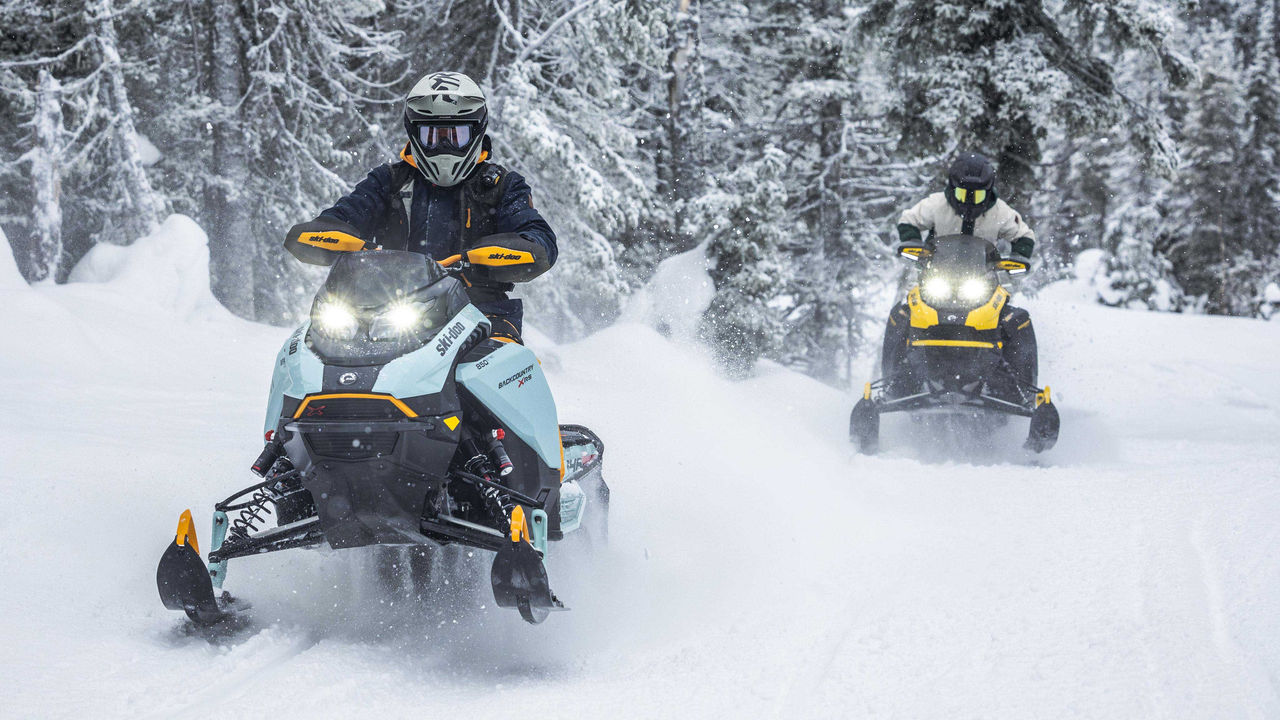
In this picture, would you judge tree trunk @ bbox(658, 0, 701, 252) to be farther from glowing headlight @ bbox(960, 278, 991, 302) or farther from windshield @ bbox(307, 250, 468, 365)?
windshield @ bbox(307, 250, 468, 365)

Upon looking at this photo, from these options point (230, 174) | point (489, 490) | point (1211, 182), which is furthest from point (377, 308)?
point (1211, 182)

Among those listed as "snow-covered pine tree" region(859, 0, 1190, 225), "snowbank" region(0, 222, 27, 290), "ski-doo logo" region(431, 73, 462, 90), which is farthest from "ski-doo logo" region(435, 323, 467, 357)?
"snow-covered pine tree" region(859, 0, 1190, 225)

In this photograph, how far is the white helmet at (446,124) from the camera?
4.27m

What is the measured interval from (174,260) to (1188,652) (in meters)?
10.2

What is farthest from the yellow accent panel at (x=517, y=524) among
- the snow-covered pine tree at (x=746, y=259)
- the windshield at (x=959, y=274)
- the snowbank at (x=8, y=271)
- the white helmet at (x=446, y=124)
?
the snow-covered pine tree at (x=746, y=259)

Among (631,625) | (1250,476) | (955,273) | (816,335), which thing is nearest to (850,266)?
(816,335)

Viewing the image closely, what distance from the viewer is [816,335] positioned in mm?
21172

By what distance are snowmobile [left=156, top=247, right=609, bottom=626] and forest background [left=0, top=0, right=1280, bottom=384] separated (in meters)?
11.2

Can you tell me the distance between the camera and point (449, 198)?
455 centimetres

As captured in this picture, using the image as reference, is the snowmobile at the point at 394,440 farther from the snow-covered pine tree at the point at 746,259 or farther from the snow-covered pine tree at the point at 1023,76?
the snow-covered pine tree at the point at 746,259

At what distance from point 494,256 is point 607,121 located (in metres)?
13.3

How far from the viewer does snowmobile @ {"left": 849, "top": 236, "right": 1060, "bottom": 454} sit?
26.2ft

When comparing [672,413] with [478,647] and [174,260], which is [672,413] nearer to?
[478,647]

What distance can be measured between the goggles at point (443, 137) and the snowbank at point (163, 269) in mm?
7002
